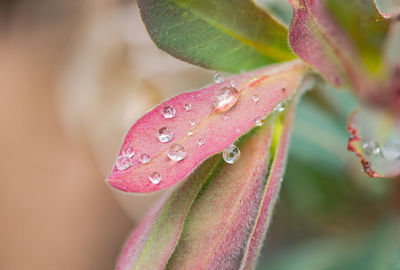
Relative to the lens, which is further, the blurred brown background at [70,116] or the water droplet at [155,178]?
the blurred brown background at [70,116]

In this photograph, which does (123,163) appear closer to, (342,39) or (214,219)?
(214,219)

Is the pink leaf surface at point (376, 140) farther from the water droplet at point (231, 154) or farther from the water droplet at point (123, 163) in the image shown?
the water droplet at point (123, 163)

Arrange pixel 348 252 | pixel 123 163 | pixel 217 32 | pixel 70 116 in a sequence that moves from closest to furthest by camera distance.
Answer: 1. pixel 123 163
2. pixel 217 32
3. pixel 348 252
4. pixel 70 116

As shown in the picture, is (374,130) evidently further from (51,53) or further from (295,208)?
(51,53)

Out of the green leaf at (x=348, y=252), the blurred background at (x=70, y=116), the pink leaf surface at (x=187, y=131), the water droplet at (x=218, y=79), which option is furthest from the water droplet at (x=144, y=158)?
the blurred background at (x=70, y=116)

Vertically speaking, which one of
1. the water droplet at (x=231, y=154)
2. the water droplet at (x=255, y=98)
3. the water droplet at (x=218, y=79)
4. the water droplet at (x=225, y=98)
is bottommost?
the water droplet at (x=231, y=154)

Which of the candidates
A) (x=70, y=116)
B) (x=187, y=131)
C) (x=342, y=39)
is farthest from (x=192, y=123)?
(x=70, y=116)

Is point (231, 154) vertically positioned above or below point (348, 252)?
above
